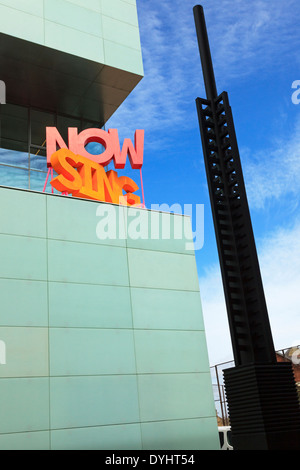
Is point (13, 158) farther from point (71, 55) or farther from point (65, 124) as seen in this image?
point (71, 55)

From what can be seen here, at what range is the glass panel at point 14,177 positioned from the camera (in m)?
16.4

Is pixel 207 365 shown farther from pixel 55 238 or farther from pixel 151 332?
pixel 55 238

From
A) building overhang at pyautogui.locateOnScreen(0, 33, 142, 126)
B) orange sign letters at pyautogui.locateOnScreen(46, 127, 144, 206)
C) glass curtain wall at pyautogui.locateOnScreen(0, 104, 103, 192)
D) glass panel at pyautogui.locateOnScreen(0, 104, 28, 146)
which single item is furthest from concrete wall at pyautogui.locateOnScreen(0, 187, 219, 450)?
building overhang at pyautogui.locateOnScreen(0, 33, 142, 126)

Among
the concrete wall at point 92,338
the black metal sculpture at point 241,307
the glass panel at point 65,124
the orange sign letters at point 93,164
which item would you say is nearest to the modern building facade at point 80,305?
the concrete wall at point 92,338

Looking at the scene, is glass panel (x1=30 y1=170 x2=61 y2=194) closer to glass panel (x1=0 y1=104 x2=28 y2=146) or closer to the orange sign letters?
the orange sign letters

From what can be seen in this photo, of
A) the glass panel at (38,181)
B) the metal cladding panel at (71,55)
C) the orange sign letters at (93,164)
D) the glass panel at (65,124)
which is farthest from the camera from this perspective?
the glass panel at (65,124)

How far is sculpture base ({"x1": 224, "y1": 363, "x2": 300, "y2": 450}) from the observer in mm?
7680

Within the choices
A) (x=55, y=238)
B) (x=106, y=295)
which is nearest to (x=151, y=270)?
(x=106, y=295)

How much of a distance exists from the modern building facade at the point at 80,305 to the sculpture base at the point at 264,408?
552 centimetres

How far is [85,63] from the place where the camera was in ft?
58.4

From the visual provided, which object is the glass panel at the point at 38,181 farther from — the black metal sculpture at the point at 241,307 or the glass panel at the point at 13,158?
the black metal sculpture at the point at 241,307

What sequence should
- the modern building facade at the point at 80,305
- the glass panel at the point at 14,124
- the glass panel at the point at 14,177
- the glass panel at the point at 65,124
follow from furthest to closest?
the glass panel at the point at 65,124 → the glass panel at the point at 14,124 → the glass panel at the point at 14,177 → the modern building facade at the point at 80,305

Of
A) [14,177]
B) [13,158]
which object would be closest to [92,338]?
[14,177]

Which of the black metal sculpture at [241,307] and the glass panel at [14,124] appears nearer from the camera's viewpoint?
the black metal sculpture at [241,307]
